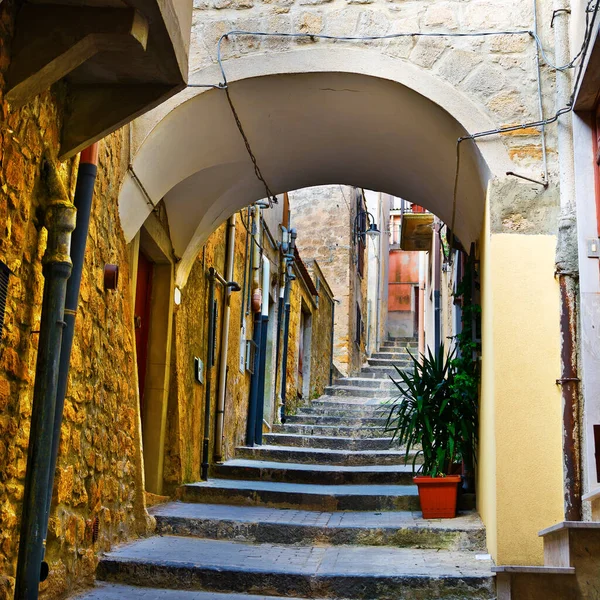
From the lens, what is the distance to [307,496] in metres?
6.32

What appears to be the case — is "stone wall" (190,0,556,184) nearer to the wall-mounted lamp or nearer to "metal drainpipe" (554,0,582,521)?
"metal drainpipe" (554,0,582,521)

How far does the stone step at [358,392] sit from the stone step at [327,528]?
23.5ft

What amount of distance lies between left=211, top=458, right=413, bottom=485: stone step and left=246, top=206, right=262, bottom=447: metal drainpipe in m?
1.40

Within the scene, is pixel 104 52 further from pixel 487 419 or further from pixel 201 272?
pixel 201 272

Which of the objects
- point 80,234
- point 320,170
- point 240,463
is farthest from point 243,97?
point 240,463

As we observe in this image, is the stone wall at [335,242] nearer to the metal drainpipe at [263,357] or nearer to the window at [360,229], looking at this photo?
the window at [360,229]

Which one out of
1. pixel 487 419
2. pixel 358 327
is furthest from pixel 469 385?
pixel 358 327

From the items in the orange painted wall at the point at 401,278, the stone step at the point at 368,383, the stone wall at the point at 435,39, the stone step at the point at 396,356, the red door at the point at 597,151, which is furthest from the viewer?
the orange painted wall at the point at 401,278

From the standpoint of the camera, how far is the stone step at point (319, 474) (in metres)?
7.00

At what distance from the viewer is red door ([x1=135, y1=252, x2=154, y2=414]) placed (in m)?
6.26

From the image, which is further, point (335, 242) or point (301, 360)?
point (335, 242)

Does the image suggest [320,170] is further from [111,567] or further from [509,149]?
[111,567]

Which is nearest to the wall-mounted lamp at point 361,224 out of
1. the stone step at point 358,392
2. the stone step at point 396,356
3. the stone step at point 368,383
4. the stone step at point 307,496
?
the stone step at point 396,356

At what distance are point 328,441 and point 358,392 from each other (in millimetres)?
4667
